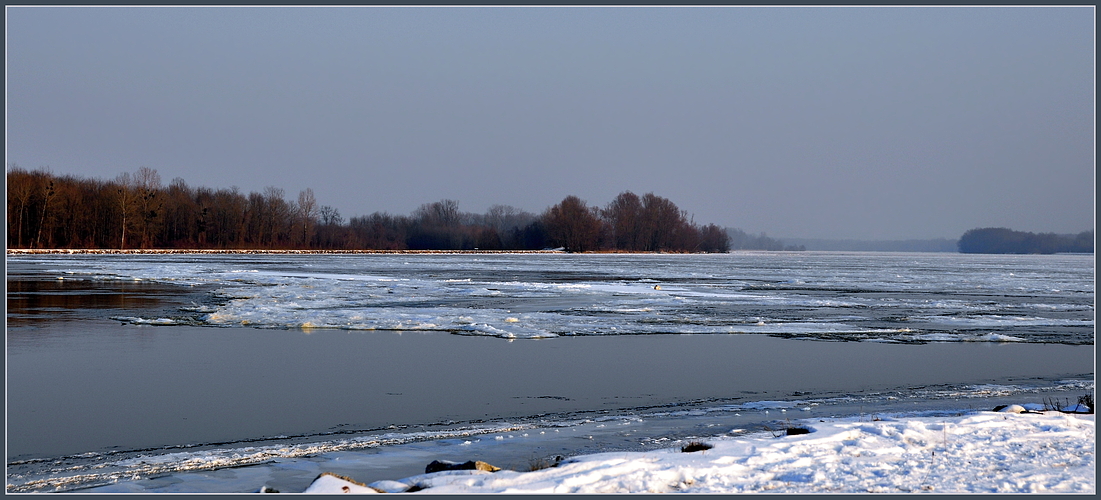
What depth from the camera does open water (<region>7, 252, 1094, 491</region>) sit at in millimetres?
5922

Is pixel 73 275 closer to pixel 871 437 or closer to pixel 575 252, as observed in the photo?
pixel 871 437

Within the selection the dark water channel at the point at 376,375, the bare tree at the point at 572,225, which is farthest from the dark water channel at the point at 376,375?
the bare tree at the point at 572,225

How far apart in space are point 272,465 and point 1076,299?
2345 centimetres

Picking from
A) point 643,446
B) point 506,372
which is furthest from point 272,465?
point 506,372

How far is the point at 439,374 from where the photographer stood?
9.21 m

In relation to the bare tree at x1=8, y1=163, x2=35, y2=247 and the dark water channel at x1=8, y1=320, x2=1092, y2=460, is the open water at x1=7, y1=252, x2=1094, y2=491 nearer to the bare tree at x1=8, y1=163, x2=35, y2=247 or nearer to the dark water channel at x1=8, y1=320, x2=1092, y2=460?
the dark water channel at x1=8, y1=320, x2=1092, y2=460

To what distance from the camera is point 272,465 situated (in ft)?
A: 17.8

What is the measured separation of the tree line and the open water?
5918 cm

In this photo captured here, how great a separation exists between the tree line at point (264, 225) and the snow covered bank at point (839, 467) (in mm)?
71257

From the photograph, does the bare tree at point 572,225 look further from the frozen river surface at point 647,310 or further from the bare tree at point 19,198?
the frozen river surface at point 647,310

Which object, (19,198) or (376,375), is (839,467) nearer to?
(376,375)

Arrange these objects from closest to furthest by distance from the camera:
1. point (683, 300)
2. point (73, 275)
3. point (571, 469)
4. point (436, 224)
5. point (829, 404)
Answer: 1. point (571, 469)
2. point (829, 404)
3. point (683, 300)
4. point (73, 275)
5. point (436, 224)

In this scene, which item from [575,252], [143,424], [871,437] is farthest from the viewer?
[575,252]

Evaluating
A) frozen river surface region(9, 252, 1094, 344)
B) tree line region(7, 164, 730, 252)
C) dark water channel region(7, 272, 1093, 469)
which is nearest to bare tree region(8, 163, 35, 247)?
tree line region(7, 164, 730, 252)
